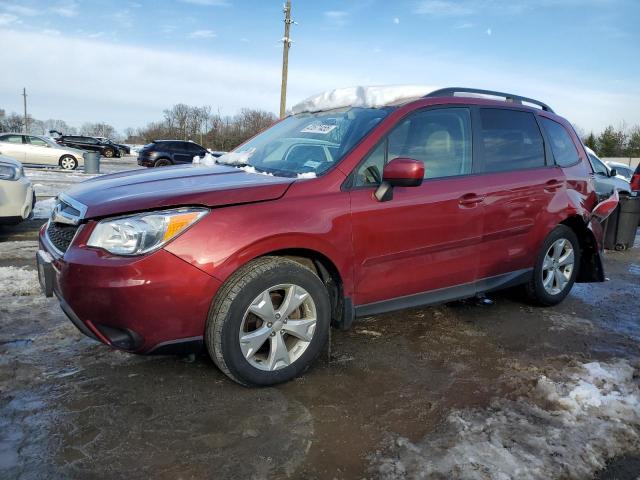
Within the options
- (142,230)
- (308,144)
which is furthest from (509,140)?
(142,230)

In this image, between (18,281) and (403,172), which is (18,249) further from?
(403,172)

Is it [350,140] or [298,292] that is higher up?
[350,140]

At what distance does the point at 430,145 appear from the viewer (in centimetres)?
356

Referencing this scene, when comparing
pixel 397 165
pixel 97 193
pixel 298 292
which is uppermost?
pixel 397 165

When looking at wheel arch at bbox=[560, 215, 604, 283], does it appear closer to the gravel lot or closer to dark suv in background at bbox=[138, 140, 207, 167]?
the gravel lot

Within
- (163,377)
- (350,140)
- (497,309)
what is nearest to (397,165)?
(350,140)

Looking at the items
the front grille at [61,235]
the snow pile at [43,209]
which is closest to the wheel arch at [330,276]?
the front grille at [61,235]

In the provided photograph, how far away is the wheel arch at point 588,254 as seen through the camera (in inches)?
183

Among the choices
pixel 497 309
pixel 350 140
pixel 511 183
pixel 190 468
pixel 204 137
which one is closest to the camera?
pixel 190 468

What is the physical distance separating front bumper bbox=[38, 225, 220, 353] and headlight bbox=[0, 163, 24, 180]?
4.50m

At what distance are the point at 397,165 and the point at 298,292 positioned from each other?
3.11 ft

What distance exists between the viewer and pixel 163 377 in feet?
9.70

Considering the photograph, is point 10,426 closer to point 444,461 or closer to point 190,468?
point 190,468

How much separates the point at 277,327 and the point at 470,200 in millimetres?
1700
